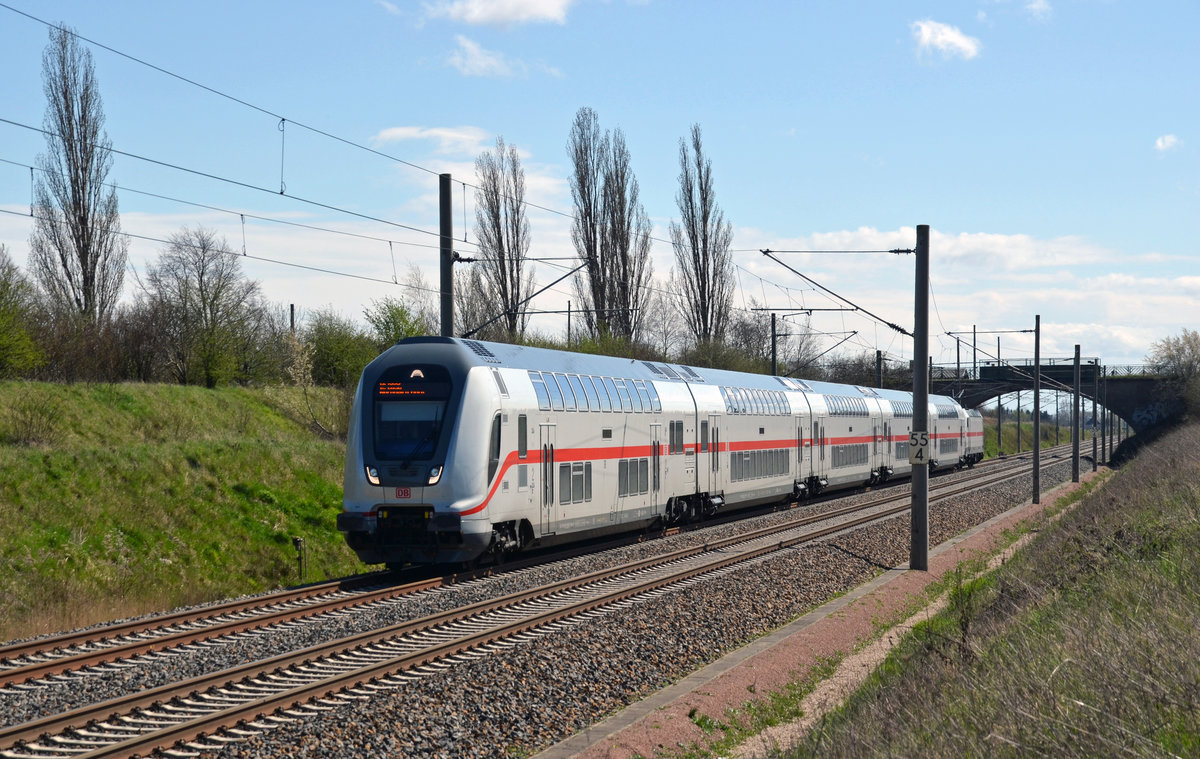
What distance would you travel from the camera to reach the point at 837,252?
24047mm

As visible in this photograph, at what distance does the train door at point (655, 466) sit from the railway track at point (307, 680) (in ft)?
18.0

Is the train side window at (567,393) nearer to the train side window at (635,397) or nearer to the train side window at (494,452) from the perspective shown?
the train side window at (635,397)

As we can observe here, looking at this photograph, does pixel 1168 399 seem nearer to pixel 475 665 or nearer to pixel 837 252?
pixel 837 252

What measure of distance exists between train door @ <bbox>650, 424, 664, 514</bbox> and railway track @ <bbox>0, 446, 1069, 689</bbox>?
250 inches

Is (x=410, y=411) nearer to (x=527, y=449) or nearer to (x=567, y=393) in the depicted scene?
(x=527, y=449)

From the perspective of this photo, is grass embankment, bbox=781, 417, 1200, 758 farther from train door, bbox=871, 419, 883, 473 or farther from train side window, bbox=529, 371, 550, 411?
train door, bbox=871, 419, 883, 473

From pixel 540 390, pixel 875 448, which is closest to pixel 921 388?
pixel 540 390

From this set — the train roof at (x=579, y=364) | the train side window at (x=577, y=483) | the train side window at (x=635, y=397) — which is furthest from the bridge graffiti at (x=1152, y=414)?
the train side window at (x=577, y=483)

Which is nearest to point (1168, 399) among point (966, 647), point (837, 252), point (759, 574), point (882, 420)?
point (882, 420)

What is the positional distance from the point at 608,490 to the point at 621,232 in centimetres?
3134

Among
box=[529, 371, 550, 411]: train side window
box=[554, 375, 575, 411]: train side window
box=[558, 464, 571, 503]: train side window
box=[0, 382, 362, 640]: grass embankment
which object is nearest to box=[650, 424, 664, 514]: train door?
box=[554, 375, 575, 411]: train side window

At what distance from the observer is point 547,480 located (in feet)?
63.7

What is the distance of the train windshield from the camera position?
17219mm

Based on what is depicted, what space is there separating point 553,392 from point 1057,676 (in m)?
12.6
